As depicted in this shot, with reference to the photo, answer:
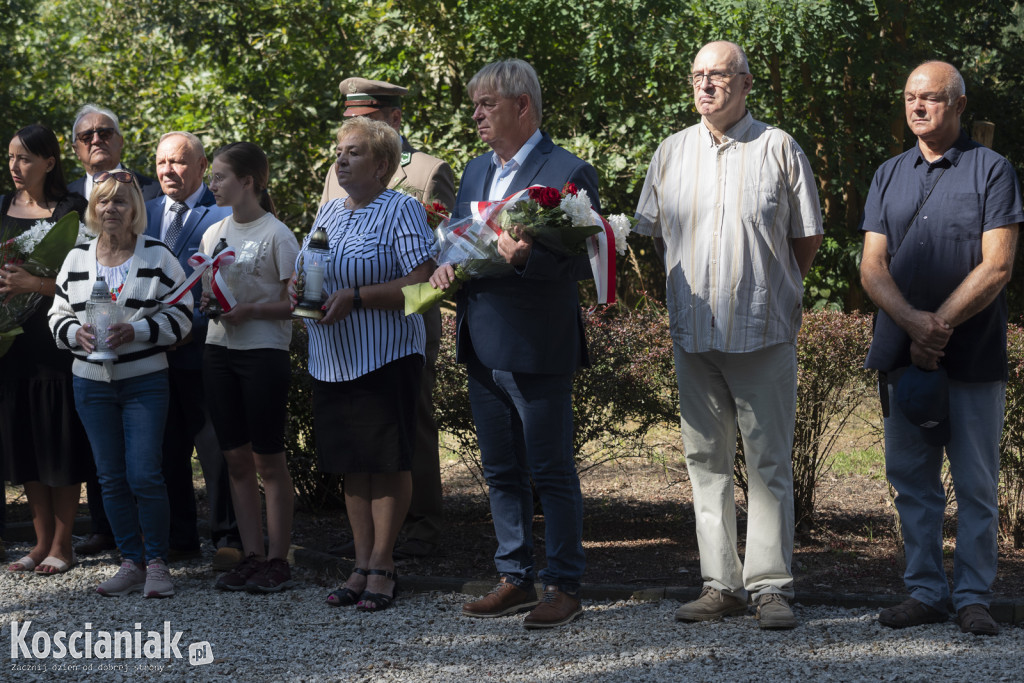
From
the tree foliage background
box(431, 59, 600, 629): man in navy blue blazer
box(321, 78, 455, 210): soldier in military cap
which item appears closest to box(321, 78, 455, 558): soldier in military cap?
box(321, 78, 455, 210): soldier in military cap

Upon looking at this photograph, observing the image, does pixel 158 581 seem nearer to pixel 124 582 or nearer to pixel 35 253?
pixel 124 582

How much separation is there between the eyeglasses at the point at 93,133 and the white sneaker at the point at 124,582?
233cm

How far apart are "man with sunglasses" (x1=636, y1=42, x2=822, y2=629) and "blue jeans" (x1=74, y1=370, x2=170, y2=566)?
8.15ft

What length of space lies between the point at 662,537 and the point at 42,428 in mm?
3445

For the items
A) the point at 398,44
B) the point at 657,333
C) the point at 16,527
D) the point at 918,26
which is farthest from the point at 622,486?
the point at 398,44

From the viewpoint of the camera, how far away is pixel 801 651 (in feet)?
13.3

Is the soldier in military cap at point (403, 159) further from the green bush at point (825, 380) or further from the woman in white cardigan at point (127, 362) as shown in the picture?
the green bush at point (825, 380)

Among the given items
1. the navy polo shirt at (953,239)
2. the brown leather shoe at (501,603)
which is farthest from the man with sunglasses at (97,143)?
the navy polo shirt at (953,239)

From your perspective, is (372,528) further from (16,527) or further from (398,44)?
(398,44)

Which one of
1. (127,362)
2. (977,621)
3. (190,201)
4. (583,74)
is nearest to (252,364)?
(127,362)

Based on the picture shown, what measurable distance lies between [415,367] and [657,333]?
173cm

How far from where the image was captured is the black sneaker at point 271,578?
5051 mm

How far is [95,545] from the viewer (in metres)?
5.88

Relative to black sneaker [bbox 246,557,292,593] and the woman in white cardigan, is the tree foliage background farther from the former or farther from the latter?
black sneaker [bbox 246,557,292,593]
